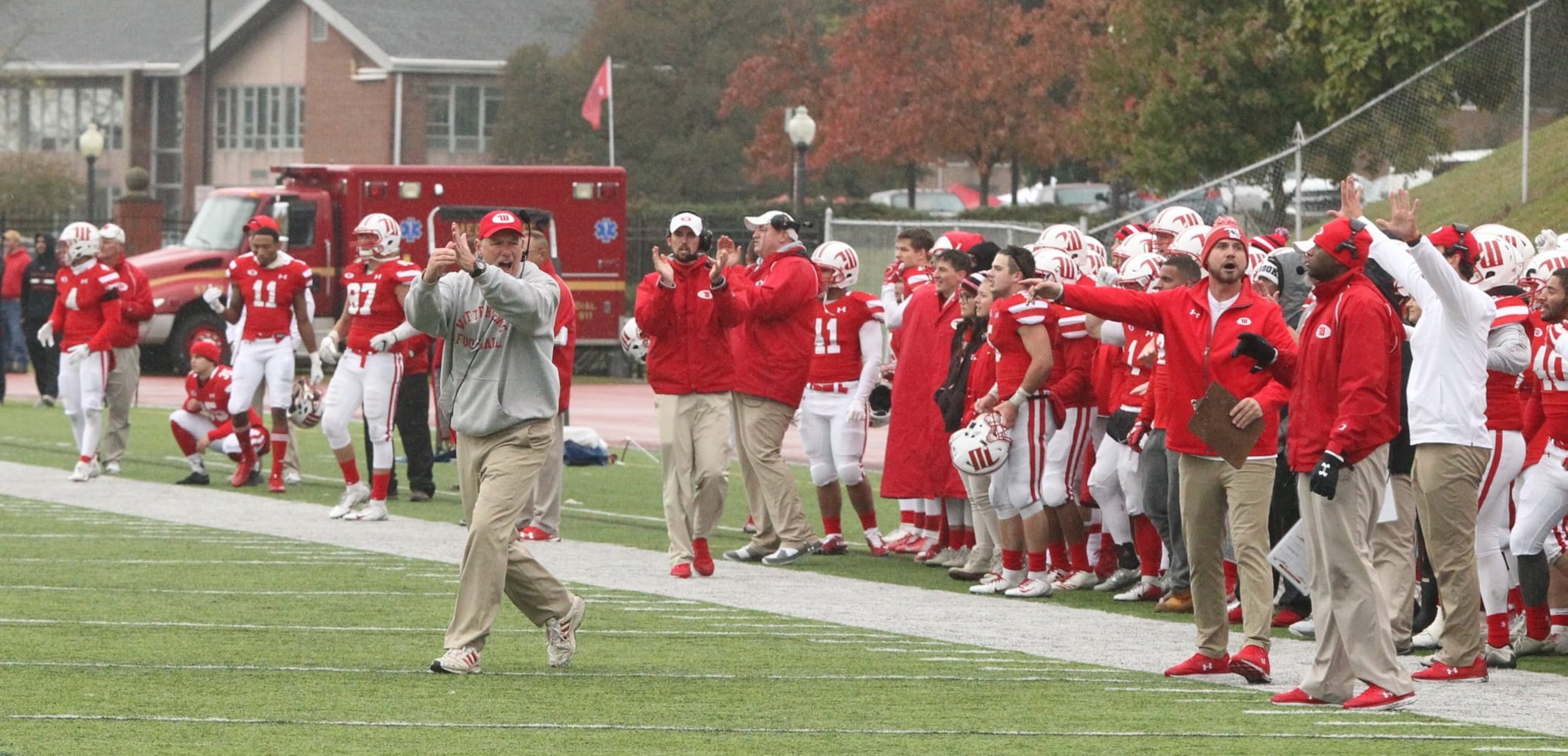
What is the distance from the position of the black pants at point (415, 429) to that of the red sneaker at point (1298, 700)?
9.33 m

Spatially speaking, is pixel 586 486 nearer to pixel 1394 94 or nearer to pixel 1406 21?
pixel 1394 94

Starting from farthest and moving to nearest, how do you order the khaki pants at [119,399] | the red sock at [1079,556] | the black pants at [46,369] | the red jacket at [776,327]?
the black pants at [46,369] < the khaki pants at [119,399] < the red jacket at [776,327] < the red sock at [1079,556]

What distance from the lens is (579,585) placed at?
1245cm

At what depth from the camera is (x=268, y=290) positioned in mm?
17016

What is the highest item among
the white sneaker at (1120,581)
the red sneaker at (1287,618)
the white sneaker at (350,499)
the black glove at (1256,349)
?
the black glove at (1256,349)

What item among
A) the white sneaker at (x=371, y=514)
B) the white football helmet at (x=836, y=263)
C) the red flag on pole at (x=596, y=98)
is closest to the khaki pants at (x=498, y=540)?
the white football helmet at (x=836, y=263)

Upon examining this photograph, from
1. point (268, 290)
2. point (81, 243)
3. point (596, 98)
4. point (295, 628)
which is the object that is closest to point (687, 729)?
point (295, 628)

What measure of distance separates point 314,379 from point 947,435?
6114 millimetres

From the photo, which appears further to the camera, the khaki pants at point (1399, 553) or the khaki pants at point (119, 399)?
the khaki pants at point (119, 399)

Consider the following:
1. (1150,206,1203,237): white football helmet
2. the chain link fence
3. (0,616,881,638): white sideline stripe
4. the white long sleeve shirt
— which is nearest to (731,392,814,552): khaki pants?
(1150,206,1203,237): white football helmet

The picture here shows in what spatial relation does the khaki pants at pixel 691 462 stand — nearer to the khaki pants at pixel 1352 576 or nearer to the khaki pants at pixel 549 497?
the khaki pants at pixel 549 497

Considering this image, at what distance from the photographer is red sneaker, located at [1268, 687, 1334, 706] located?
8.75 m

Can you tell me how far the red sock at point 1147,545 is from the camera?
1221 cm

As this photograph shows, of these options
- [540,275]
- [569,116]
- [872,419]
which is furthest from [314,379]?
[569,116]
